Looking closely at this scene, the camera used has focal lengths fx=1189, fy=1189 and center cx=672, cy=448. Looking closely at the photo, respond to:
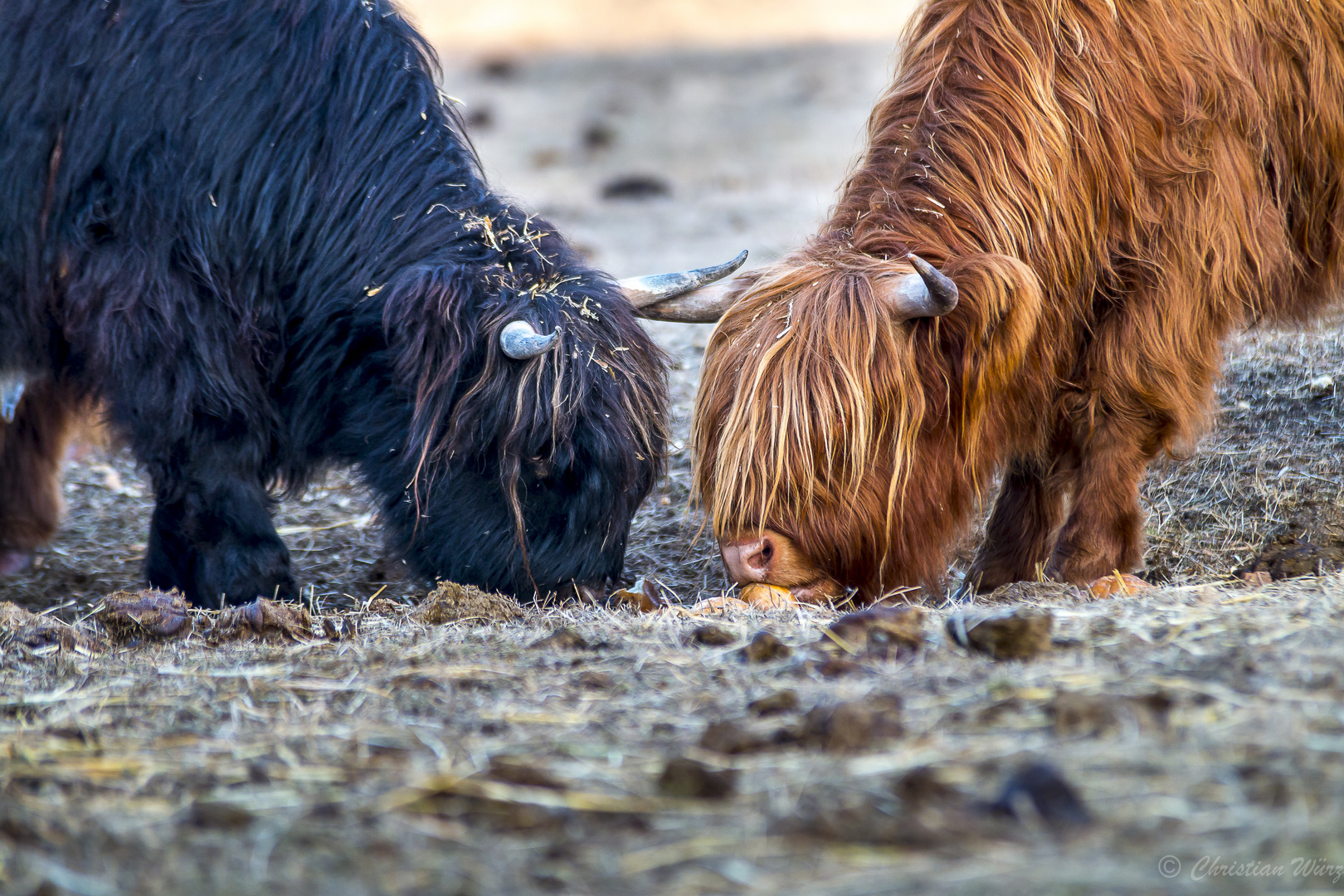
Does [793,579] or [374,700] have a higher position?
[793,579]

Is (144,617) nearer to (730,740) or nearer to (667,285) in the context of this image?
(667,285)

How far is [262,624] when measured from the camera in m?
2.93

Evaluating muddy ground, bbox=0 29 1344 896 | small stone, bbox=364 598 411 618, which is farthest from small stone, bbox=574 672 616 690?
small stone, bbox=364 598 411 618

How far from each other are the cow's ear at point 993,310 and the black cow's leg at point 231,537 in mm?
2128

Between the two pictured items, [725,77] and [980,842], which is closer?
[980,842]

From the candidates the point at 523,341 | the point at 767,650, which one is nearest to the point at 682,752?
the point at 767,650

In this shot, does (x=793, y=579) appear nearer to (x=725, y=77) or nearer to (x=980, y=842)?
Result: (x=980, y=842)

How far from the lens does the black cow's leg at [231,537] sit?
3584 millimetres

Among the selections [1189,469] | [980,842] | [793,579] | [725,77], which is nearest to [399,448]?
[793,579]

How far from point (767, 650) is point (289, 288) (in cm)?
210

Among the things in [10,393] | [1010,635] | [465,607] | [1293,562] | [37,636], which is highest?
[10,393]

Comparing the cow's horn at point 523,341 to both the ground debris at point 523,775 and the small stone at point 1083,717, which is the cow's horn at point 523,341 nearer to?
the ground debris at point 523,775

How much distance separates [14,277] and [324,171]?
1.02m

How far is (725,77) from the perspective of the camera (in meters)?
16.6
